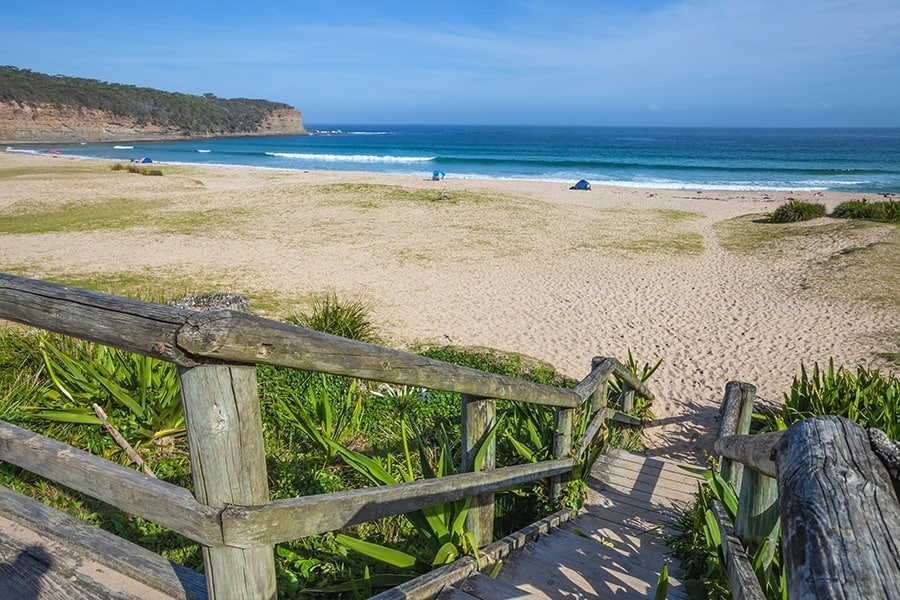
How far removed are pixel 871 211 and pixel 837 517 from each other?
2331 cm

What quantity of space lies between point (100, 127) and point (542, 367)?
10423cm

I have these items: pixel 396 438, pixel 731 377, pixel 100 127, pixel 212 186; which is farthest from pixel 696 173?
pixel 100 127

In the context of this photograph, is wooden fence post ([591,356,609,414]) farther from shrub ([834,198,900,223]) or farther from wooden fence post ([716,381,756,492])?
shrub ([834,198,900,223])

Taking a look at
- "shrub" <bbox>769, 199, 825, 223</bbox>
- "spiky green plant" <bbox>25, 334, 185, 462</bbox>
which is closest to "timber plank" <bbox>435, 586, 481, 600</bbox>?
"spiky green plant" <bbox>25, 334, 185, 462</bbox>

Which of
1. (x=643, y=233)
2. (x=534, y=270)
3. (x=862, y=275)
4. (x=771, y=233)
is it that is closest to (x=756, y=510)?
(x=534, y=270)

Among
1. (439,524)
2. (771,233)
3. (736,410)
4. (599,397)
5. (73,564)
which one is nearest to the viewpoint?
(73,564)

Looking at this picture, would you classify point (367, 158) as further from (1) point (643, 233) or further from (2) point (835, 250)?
(2) point (835, 250)

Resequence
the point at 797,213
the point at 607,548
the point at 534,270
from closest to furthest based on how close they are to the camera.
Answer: the point at 607,548 → the point at 534,270 → the point at 797,213

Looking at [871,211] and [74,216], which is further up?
[871,211]

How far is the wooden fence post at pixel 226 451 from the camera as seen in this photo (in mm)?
1303

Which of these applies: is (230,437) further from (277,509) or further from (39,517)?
(39,517)

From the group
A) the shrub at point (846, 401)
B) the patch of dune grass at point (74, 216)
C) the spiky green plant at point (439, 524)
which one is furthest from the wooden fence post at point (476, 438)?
the patch of dune grass at point (74, 216)

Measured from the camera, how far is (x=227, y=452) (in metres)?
1.35

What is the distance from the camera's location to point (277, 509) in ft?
4.83
